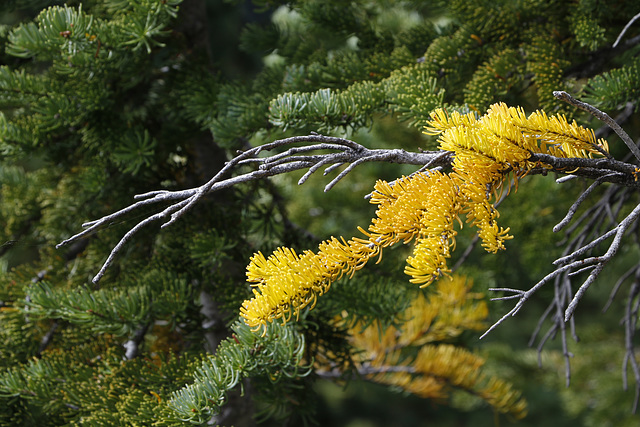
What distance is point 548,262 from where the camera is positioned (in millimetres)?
1488

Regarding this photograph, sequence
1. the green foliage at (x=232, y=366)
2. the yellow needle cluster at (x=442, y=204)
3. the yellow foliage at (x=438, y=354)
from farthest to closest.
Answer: the yellow foliage at (x=438, y=354)
the green foliage at (x=232, y=366)
the yellow needle cluster at (x=442, y=204)

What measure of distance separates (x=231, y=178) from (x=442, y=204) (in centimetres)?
31

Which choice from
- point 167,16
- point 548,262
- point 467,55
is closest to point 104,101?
point 167,16

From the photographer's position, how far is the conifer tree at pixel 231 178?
0.60 metres

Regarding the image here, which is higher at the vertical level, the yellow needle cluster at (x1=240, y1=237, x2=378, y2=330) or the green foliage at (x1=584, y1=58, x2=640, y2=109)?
the green foliage at (x1=584, y1=58, x2=640, y2=109)

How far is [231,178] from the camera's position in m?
0.74

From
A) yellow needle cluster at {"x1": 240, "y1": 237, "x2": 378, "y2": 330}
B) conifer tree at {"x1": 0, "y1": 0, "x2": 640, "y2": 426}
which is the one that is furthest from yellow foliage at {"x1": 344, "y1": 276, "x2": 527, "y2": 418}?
yellow needle cluster at {"x1": 240, "y1": 237, "x2": 378, "y2": 330}

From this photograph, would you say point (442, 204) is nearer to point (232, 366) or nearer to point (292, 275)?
point (292, 275)

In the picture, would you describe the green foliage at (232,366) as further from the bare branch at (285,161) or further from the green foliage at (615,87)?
the green foliage at (615,87)

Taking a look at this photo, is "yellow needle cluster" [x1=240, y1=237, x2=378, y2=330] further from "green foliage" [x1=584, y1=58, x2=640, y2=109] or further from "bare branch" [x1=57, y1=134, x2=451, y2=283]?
"green foliage" [x1=584, y1=58, x2=640, y2=109]

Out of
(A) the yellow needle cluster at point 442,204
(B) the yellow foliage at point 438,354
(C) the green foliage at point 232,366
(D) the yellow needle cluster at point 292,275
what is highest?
(A) the yellow needle cluster at point 442,204

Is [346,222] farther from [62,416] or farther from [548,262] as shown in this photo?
[62,416]

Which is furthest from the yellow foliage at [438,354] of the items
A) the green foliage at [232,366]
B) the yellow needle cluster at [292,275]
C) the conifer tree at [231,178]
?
the yellow needle cluster at [292,275]

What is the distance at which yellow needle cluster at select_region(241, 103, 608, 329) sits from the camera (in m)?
0.55
